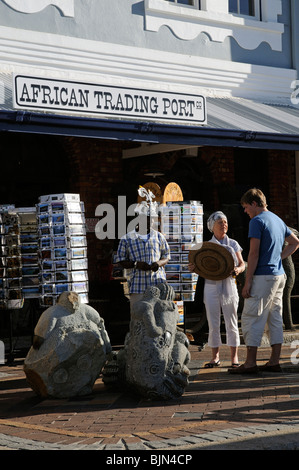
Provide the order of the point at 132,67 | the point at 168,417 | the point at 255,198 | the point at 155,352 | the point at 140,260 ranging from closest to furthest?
the point at 168,417
the point at 155,352
the point at 255,198
the point at 140,260
the point at 132,67

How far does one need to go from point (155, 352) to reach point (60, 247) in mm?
2826

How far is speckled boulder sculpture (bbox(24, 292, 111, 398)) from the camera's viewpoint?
26.4 ft

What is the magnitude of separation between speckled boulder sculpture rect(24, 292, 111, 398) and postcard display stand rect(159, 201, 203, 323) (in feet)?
10.7

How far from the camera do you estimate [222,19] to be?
1384 cm

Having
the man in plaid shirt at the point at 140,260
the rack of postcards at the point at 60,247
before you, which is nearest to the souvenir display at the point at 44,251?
the rack of postcards at the point at 60,247

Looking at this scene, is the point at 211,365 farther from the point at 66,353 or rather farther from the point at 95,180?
the point at 95,180

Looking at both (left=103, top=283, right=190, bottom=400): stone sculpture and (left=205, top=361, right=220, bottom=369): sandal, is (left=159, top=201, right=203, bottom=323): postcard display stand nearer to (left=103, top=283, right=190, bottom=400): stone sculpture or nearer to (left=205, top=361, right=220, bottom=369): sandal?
(left=205, top=361, right=220, bottom=369): sandal

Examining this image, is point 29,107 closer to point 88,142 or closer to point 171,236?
point 171,236

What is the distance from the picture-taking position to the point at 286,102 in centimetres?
1469

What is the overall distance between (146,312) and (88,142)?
602 centimetres

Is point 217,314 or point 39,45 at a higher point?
point 39,45

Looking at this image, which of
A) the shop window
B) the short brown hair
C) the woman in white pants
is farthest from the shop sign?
the shop window

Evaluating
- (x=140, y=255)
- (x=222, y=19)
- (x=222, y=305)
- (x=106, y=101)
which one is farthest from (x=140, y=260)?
(x=222, y=19)
